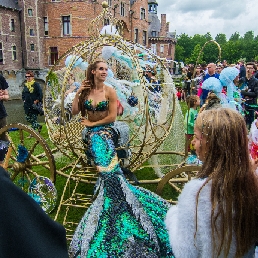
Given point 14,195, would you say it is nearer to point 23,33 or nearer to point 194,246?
point 194,246

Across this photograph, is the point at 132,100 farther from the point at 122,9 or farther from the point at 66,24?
the point at 122,9

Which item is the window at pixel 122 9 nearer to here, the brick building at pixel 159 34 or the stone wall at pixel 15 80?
the stone wall at pixel 15 80

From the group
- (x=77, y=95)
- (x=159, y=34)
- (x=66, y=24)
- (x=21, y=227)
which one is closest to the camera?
(x=21, y=227)

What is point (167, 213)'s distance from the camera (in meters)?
1.64

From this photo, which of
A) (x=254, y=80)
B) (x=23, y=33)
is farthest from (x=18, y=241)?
(x=23, y=33)

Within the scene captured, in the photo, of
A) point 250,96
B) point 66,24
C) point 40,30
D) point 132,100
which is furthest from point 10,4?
point 132,100

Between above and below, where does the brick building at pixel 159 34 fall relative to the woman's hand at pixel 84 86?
above

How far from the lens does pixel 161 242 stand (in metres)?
2.25

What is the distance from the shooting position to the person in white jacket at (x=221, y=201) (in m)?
1.33

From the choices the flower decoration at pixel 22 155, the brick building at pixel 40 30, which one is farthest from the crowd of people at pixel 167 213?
the brick building at pixel 40 30

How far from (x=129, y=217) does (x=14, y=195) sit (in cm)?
186

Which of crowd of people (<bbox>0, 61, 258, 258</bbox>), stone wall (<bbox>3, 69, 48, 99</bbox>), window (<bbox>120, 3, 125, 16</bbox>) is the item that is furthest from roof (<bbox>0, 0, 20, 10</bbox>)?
crowd of people (<bbox>0, 61, 258, 258</bbox>)

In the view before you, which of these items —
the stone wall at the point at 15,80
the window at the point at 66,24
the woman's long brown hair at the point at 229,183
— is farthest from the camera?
the stone wall at the point at 15,80

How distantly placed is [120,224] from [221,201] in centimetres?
124
